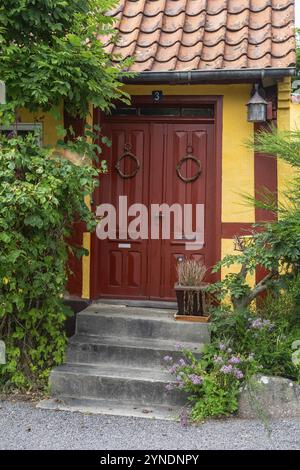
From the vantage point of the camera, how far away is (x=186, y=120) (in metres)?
6.07

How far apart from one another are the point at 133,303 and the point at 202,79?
2637 mm

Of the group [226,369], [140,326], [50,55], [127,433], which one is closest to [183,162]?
[140,326]

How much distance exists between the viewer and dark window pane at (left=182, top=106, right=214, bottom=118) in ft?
19.8

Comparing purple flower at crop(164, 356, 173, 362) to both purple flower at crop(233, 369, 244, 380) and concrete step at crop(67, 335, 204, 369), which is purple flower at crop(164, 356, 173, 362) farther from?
purple flower at crop(233, 369, 244, 380)

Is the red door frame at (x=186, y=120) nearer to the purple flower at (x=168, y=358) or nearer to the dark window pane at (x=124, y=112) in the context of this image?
the dark window pane at (x=124, y=112)

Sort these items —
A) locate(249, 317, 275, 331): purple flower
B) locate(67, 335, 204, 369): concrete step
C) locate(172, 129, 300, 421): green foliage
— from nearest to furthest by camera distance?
locate(172, 129, 300, 421): green foliage, locate(249, 317, 275, 331): purple flower, locate(67, 335, 204, 369): concrete step

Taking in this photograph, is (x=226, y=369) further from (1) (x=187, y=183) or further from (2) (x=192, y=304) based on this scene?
(1) (x=187, y=183)

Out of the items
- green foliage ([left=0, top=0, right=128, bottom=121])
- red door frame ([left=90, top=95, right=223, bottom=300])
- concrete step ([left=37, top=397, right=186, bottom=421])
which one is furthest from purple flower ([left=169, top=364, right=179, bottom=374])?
green foliage ([left=0, top=0, right=128, bottom=121])

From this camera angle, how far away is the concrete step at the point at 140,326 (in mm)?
5242

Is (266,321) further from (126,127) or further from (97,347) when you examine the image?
(126,127)

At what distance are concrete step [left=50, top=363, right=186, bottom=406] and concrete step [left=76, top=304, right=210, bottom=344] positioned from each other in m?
0.50

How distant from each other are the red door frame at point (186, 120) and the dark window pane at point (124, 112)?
43 mm

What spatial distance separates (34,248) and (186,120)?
2548 mm
